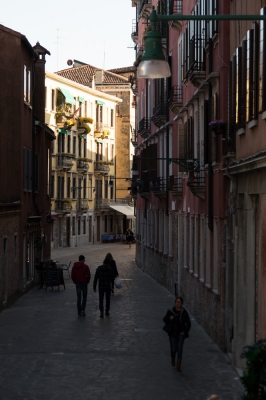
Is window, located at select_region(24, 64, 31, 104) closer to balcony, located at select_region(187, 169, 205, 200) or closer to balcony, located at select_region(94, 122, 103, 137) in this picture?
balcony, located at select_region(187, 169, 205, 200)

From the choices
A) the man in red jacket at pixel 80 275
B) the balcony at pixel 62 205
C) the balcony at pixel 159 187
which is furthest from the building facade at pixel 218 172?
the balcony at pixel 62 205

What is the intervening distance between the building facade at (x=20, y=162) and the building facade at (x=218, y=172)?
4873 mm

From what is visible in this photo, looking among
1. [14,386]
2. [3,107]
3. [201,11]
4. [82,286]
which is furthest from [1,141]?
[14,386]

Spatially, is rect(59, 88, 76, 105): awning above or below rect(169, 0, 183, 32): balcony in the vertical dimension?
above

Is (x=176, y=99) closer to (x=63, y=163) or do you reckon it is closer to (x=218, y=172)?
(x=218, y=172)

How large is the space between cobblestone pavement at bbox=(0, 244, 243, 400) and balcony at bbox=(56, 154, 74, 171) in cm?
4456

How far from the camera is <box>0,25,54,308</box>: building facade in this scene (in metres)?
29.2

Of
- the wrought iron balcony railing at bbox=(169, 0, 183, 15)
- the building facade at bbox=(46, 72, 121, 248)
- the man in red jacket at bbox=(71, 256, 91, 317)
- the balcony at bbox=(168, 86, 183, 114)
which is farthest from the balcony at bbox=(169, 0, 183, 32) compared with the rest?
the building facade at bbox=(46, 72, 121, 248)

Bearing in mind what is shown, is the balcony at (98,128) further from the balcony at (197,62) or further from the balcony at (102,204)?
the balcony at (197,62)

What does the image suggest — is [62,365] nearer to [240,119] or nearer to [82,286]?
[240,119]

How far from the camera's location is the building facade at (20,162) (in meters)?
29.2

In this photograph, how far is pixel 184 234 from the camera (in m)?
29.9

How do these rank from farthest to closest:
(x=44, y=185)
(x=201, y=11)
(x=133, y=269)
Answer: (x=133, y=269) < (x=44, y=185) < (x=201, y=11)

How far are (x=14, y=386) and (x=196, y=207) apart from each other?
→ 11121 mm
